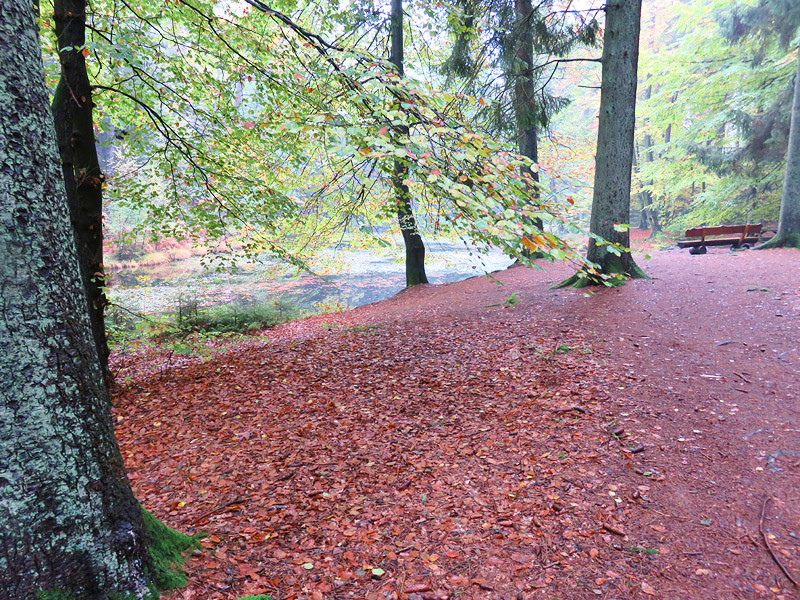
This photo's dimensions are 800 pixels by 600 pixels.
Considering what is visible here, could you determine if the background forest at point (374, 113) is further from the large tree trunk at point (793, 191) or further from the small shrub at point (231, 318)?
the large tree trunk at point (793, 191)

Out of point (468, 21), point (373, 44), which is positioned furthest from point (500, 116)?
point (373, 44)

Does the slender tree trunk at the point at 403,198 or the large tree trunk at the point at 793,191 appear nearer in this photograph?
the slender tree trunk at the point at 403,198

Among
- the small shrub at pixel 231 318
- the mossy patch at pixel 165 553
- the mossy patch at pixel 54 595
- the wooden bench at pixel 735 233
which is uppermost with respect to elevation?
the wooden bench at pixel 735 233

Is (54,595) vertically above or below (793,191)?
below

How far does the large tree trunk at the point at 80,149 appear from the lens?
3848 mm

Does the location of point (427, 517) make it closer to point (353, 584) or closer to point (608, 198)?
point (353, 584)

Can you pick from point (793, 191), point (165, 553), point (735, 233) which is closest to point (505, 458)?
point (165, 553)

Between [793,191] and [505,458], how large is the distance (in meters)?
11.4

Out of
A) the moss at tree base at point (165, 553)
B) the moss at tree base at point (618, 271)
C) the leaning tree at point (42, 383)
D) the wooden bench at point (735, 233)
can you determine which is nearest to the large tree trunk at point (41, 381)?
the leaning tree at point (42, 383)

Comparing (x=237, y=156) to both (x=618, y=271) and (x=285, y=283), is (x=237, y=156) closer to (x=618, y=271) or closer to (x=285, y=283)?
(x=618, y=271)

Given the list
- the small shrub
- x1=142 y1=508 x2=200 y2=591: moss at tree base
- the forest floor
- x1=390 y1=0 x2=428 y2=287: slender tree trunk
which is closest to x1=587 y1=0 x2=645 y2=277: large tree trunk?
the forest floor

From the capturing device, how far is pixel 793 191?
9.34 m

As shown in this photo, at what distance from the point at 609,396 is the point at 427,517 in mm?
2140

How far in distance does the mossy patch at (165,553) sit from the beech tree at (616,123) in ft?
19.5
